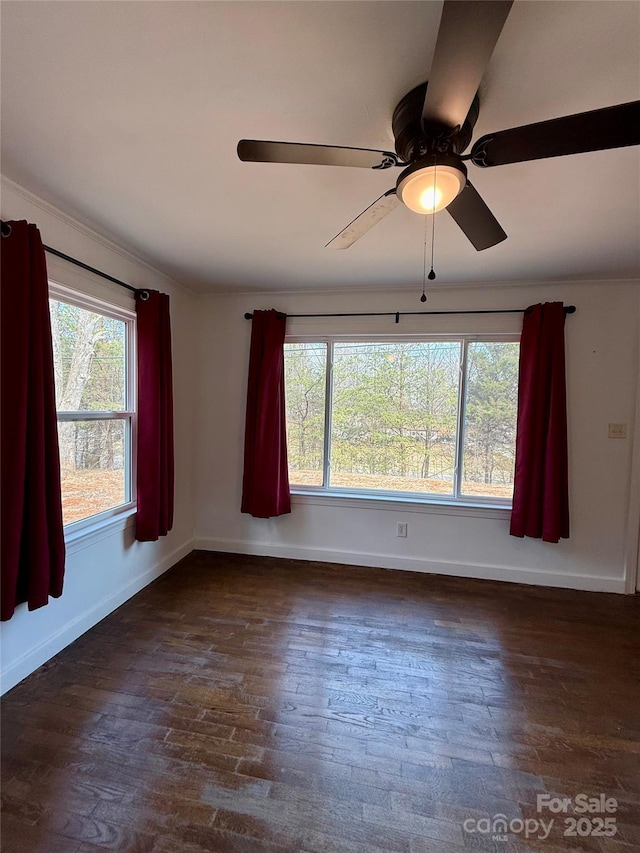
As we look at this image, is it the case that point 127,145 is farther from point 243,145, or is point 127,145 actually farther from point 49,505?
point 49,505

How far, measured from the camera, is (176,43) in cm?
104

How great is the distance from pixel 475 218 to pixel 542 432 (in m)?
1.96

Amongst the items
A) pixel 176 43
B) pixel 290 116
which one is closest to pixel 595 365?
pixel 290 116

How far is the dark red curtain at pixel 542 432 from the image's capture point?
280 cm

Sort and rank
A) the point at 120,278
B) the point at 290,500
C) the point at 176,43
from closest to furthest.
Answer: the point at 176,43
the point at 120,278
the point at 290,500

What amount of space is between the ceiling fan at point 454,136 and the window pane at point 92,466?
189 cm

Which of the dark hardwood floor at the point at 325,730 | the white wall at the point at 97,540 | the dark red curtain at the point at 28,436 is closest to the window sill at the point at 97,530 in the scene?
the white wall at the point at 97,540

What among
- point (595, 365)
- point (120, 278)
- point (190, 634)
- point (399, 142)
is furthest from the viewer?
point (595, 365)

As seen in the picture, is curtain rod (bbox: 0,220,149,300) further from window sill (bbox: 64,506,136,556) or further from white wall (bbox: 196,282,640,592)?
window sill (bbox: 64,506,136,556)

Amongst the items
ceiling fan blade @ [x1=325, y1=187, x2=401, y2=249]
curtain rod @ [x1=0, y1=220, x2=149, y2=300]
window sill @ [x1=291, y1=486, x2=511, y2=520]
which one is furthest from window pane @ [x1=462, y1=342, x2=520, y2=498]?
curtain rod @ [x1=0, y1=220, x2=149, y2=300]

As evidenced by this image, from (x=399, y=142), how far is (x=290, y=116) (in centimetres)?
40

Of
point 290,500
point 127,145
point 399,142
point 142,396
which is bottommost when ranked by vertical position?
point 290,500

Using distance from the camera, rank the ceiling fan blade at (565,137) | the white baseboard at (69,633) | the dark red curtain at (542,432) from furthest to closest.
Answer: the dark red curtain at (542,432) → the white baseboard at (69,633) → the ceiling fan blade at (565,137)

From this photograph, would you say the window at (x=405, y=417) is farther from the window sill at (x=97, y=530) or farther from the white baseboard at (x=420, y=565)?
the window sill at (x=97, y=530)
